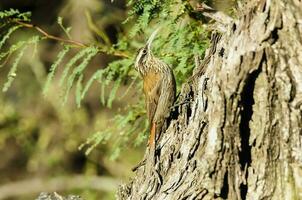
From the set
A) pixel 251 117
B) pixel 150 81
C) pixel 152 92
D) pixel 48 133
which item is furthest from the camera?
pixel 48 133

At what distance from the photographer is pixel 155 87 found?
5.03m

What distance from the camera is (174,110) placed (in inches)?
184

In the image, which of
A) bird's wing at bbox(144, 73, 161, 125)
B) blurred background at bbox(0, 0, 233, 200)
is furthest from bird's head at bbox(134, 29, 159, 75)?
blurred background at bbox(0, 0, 233, 200)

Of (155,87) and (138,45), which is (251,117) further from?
(138,45)

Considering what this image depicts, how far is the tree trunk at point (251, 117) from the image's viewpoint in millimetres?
4109

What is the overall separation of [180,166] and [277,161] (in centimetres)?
49

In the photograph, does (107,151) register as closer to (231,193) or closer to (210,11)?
(210,11)

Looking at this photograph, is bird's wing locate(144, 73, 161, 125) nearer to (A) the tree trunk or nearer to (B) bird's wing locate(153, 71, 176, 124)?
(B) bird's wing locate(153, 71, 176, 124)

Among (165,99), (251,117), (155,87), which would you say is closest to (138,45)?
(155,87)

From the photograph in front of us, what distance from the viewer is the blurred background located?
11250 mm

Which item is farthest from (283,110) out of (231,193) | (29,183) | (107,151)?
(29,183)

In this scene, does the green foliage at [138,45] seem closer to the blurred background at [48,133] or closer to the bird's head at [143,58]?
the bird's head at [143,58]

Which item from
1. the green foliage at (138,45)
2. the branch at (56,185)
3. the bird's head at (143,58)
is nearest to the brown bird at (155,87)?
the bird's head at (143,58)

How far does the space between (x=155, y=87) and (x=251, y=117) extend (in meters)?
0.93
